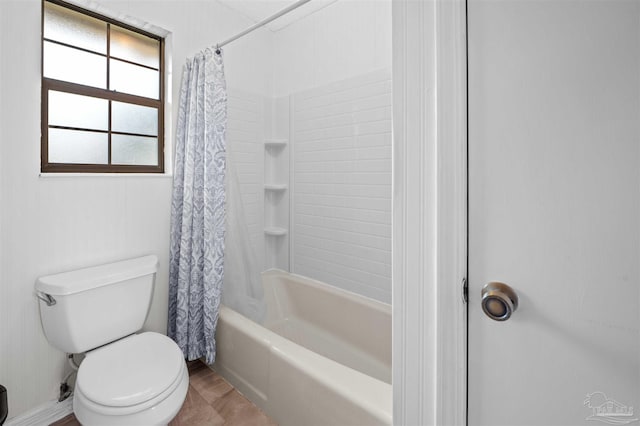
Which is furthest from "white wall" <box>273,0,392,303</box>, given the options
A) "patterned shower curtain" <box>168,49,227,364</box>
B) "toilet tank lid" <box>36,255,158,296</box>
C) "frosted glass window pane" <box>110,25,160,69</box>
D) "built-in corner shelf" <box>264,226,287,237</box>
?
"toilet tank lid" <box>36,255,158,296</box>

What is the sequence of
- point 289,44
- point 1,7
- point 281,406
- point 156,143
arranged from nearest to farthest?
1. point 1,7
2. point 281,406
3. point 156,143
4. point 289,44

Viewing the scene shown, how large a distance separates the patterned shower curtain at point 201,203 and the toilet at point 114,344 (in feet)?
0.76

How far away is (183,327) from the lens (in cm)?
179

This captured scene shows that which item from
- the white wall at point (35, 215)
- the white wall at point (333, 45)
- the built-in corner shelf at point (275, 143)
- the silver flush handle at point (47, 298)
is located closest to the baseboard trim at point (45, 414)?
the white wall at point (35, 215)

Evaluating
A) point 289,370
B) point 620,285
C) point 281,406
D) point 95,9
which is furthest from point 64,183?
point 620,285

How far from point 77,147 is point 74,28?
2.11 ft

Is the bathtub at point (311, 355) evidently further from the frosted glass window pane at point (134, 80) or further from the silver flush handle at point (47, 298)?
the frosted glass window pane at point (134, 80)

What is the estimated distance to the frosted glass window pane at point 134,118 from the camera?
178 cm

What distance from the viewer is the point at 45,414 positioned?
1.49m

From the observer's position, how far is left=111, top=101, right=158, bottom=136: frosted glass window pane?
70.1 inches

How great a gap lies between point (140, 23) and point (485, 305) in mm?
2217

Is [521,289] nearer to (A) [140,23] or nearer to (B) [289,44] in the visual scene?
(A) [140,23]

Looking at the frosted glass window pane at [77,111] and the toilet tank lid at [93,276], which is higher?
the frosted glass window pane at [77,111]

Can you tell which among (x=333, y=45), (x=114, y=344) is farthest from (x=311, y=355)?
(x=333, y=45)
